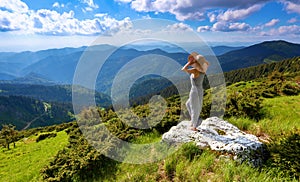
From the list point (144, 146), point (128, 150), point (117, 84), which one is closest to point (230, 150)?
point (144, 146)

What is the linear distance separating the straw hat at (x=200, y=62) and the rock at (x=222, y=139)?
2.82m

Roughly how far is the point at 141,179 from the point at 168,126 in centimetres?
578

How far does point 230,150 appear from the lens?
316 inches

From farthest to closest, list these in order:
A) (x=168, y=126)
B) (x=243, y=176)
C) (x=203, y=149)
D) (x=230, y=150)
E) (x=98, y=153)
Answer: (x=168, y=126) < (x=98, y=153) < (x=203, y=149) < (x=230, y=150) < (x=243, y=176)

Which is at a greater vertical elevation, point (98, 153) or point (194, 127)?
point (194, 127)

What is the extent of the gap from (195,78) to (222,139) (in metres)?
2.69

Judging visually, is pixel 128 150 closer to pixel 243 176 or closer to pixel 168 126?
pixel 168 126

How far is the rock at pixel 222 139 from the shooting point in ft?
25.6

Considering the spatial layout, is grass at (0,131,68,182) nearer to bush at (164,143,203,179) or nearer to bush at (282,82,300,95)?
bush at (164,143,203,179)

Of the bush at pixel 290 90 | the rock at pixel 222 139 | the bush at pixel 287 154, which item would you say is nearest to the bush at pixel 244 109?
the rock at pixel 222 139

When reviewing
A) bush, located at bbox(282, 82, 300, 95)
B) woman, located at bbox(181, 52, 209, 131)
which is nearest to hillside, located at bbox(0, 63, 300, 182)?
woman, located at bbox(181, 52, 209, 131)

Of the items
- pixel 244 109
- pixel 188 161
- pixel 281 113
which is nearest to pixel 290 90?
pixel 281 113

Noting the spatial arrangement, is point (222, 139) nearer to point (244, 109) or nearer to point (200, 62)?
point (200, 62)

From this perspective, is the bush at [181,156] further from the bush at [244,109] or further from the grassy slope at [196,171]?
the bush at [244,109]
